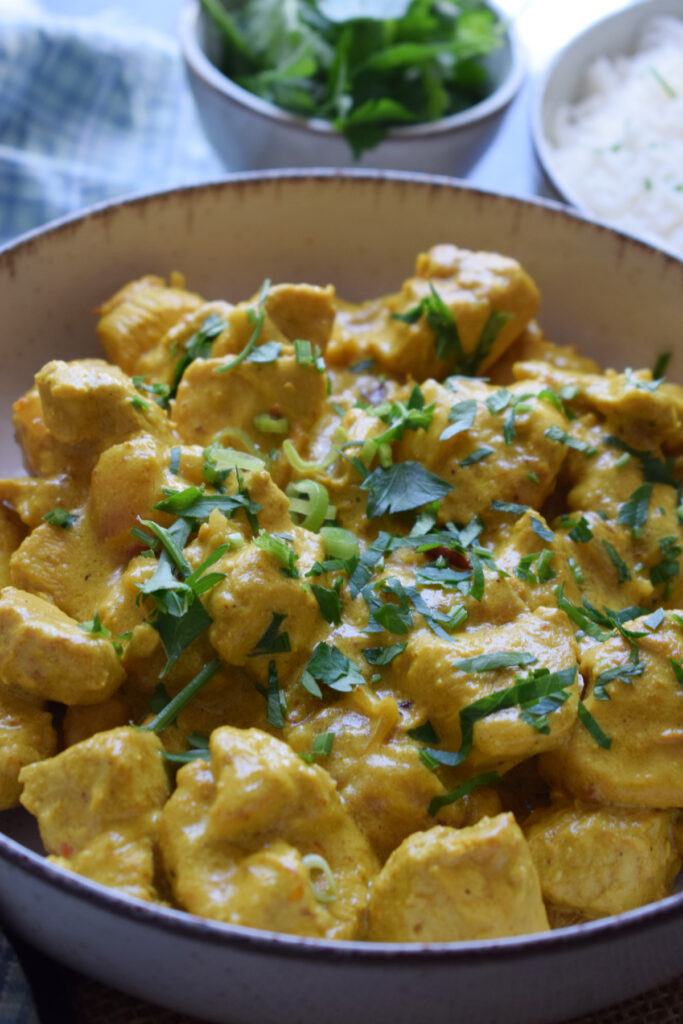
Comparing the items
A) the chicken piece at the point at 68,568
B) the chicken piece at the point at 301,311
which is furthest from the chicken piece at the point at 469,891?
the chicken piece at the point at 301,311

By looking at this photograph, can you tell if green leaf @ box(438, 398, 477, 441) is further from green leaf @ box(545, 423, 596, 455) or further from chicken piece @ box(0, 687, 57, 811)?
chicken piece @ box(0, 687, 57, 811)

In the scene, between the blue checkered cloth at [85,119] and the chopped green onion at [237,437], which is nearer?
the chopped green onion at [237,437]

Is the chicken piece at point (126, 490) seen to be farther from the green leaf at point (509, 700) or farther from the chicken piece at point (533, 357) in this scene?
the chicken piece at point (533, 357)

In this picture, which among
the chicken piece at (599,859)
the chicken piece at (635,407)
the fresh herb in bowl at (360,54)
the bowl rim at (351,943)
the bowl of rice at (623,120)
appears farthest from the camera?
the bowl of rice at (623,120)

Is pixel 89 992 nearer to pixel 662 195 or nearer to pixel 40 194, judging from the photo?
pixel 40 194

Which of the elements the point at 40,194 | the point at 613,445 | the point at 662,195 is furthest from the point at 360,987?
the point at 662,195

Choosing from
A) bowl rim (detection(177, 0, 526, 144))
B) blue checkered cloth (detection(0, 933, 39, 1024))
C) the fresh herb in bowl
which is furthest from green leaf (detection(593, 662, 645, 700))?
the fresh herb in bowl
